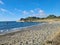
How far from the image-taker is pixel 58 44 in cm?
1041

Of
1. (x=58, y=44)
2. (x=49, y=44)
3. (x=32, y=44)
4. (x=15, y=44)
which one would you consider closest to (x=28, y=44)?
(x=32, y=44)

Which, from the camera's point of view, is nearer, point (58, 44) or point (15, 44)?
point (58, 44)

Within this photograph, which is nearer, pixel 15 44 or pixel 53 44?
pixel 53 44

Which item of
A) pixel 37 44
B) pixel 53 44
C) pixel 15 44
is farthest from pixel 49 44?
pixel 15 44

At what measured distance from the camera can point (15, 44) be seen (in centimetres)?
1183

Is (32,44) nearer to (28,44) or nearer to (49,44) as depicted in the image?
(28,44)

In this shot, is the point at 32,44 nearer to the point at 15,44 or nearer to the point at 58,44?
the point at 15,44

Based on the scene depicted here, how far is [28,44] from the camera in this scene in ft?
38.8

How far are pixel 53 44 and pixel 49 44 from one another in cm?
41

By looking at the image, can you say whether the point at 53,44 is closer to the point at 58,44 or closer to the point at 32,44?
the point at 58,44

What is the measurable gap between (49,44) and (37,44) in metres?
1.19

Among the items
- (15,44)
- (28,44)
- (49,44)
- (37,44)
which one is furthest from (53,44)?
(15,44)

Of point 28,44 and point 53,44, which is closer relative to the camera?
point 53,44

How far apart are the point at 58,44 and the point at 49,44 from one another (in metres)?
0.84
